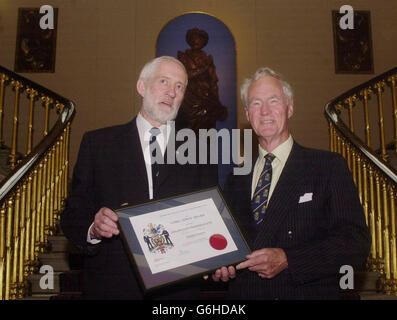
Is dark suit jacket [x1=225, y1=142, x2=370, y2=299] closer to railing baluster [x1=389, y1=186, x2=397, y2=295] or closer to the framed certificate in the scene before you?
the framed certificate

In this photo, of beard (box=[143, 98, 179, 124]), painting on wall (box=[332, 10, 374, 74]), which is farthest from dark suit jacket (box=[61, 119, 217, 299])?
painting on wall (box=[332, 10, 374, 74])

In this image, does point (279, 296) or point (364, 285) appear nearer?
point (279, 296)

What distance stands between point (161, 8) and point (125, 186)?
5448mm

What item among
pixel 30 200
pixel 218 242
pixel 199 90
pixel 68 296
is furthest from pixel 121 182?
pixel 199 90

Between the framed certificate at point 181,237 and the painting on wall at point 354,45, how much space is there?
552 centimetres

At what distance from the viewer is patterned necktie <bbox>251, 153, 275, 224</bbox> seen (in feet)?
5.94

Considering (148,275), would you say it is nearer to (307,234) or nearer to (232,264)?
(232,264)

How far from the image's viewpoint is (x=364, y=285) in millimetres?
3146

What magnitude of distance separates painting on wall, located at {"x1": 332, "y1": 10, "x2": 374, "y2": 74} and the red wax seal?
18.2 ft

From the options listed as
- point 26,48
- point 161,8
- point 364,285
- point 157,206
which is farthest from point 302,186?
point 26,48

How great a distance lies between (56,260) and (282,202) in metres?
2.34

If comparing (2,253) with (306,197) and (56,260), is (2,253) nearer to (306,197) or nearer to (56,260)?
(56,260)

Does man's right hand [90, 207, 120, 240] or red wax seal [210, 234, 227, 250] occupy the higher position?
man's right hand [90, 207, 120, 240]

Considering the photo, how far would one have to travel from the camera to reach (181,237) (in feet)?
5.26
